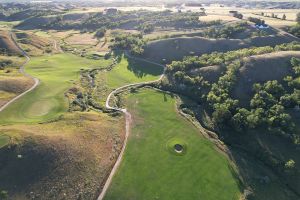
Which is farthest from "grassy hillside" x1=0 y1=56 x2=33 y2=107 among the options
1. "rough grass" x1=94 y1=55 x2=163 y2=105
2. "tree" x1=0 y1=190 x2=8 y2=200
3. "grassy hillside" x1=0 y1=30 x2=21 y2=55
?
"tree" x1=0 y1=190 x2=8 y2=200

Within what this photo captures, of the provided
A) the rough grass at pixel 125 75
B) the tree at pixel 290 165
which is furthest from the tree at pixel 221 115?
the rough grass at pixel 125 75

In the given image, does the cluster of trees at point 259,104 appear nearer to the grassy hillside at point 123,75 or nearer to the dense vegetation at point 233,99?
the dense vegetation at point 233,99

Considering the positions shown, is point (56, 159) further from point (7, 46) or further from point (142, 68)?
point (7, 46)

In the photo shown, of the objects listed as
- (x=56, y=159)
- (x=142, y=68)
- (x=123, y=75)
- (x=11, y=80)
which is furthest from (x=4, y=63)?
(x=56, y=159)

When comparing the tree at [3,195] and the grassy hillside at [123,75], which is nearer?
the tree at [3,195]

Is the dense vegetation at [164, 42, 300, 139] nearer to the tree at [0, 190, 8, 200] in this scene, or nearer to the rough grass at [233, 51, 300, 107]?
the rough grass at [233, 51, 300, 107]

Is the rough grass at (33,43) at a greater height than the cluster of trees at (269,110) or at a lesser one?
greater
